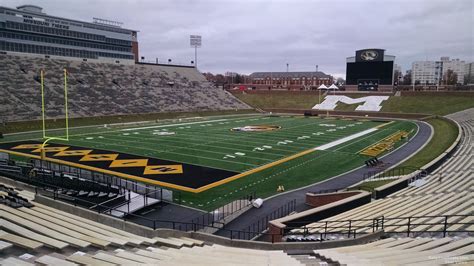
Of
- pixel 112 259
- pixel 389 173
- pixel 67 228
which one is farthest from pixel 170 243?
pixel 389 173

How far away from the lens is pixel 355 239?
948 cm

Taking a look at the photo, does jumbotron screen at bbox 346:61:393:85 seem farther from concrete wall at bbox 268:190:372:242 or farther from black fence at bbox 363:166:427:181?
concrete wall at bbox 268:190:372:242

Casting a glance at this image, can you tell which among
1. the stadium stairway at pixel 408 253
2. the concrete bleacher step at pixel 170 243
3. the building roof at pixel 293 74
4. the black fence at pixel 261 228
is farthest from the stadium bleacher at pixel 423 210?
the building roof at pixel 293 74

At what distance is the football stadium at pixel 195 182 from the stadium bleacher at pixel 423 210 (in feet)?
0.24

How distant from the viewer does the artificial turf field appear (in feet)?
55.5

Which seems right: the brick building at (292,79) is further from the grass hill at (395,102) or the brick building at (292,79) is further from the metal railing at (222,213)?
the metal railing at (222,213)

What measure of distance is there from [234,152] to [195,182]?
25.4ft

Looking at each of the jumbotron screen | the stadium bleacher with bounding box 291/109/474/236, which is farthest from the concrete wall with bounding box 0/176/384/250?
the jumbotron screen

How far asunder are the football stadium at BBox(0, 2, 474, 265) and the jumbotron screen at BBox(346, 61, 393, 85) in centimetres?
996

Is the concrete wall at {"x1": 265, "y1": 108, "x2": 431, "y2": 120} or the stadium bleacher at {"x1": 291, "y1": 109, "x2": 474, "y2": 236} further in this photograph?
the concrete wall at {"x1": 265, "y1": 108, "x2": 431, "y2": 120}

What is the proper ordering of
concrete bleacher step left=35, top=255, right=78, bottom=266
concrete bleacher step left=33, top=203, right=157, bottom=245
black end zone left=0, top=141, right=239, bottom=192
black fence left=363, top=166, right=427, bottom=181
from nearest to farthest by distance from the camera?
1. concrete bleacher step left=35, top=255, right=78, bottom=266
2. concrete bleacher step left=33, top=203, right=157, bottom=245
3. black end zone left=0, top=141, right=239, bottom=192
4. black fence left=363, top=166, right=427, bottom=181

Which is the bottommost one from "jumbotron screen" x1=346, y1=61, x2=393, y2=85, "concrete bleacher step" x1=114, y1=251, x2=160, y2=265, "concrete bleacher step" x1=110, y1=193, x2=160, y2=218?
"concrete bleacher step" x1=110, y1=193, x2=160, y2=218

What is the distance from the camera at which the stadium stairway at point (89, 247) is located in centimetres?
739

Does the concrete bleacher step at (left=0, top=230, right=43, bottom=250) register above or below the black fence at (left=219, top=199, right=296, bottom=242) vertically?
above
